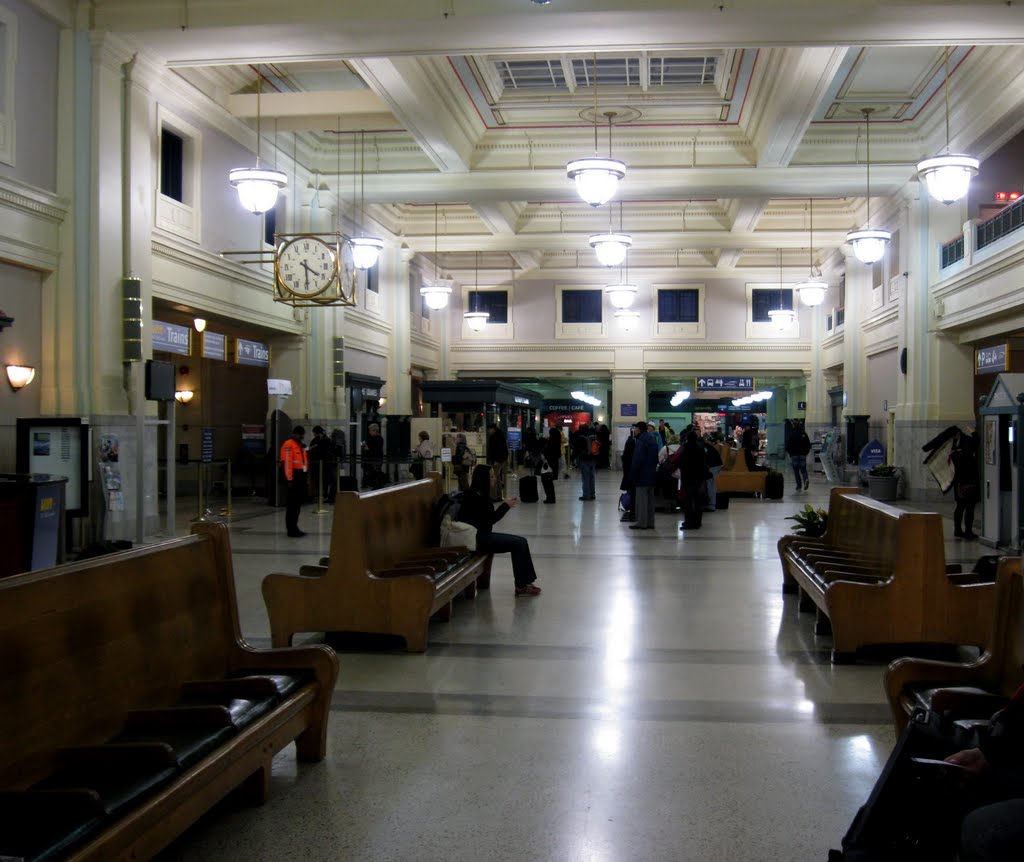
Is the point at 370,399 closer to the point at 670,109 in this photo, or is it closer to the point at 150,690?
the point at 670,109

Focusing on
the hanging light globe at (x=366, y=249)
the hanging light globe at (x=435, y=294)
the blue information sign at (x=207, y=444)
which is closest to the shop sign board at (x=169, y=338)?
the hanging light globe at (x=366, y=249)

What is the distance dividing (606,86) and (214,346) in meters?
7.75

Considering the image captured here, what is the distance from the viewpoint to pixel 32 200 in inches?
386

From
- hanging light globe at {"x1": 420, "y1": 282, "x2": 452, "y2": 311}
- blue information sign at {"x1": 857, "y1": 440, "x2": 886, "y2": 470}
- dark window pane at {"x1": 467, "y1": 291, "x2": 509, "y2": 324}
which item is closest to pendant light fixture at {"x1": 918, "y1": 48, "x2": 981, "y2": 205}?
blue information sign at {"x1": 857, "y1": 440, "x2": 886, "y2": 470}

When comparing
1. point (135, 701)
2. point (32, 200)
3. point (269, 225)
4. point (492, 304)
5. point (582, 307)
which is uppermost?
point (492, 304)

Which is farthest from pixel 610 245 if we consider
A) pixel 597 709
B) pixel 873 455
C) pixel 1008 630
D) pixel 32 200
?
pixel 1008 630

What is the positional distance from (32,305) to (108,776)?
8905 millimetres

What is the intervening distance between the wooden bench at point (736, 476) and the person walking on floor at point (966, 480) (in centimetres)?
671

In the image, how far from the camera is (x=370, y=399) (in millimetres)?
21531

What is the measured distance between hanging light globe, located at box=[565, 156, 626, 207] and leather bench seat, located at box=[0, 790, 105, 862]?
35.8ft

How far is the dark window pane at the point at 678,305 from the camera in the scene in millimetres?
29203

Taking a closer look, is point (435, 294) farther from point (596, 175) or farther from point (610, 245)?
point (596, 175)

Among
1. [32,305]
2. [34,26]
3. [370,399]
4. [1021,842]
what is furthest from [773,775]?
[370,399]

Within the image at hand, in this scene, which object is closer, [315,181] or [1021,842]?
[1021,842]
